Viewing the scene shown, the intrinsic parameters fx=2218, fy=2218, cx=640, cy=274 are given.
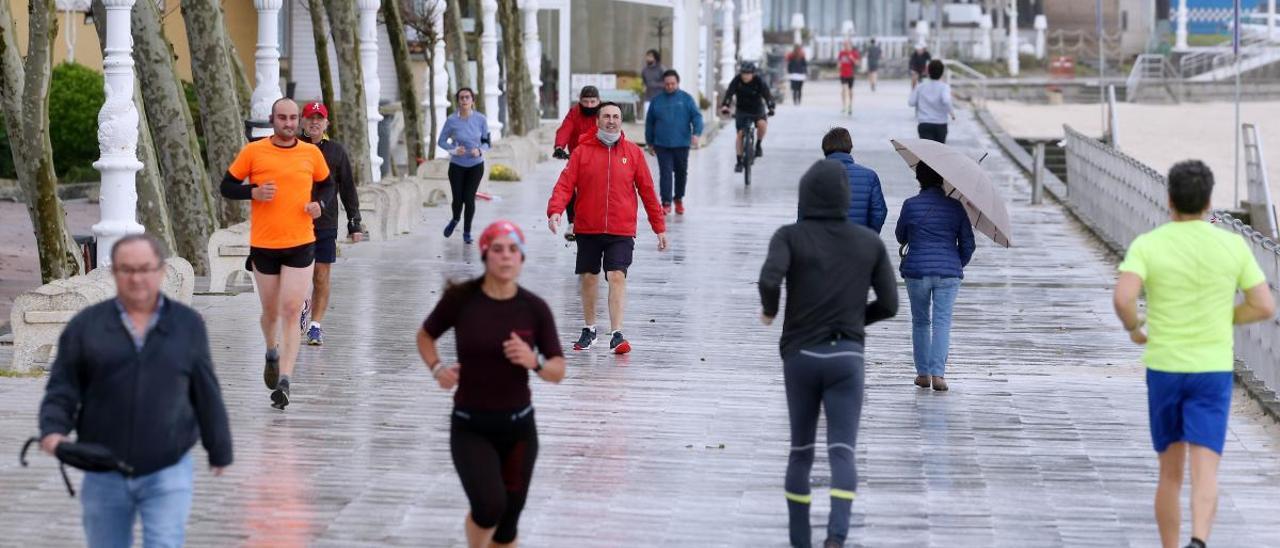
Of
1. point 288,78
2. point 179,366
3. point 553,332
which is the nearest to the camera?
point 179,366

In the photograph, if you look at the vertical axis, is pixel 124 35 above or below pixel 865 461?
above

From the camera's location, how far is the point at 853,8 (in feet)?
309

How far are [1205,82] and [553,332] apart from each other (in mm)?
61126

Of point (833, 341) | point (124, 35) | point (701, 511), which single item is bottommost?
point (701, 511)

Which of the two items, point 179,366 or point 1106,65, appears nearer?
point 179,366

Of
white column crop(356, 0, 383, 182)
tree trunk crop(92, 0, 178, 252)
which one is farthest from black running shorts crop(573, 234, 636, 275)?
white column crop(356, 0, 383, 182)

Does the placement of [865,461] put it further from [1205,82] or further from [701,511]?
[1205,82]

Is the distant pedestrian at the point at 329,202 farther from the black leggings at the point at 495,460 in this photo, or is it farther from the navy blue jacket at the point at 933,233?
the black leggings at the point at 495,460

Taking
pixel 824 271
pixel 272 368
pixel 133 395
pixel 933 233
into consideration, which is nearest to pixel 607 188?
pixel 933 233

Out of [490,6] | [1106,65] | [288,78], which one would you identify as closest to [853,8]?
[1106,65]

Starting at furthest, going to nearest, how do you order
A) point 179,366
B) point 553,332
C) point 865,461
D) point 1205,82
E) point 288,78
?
point 1205,82, point 288,78, point 865,461, point 553,332, point 179,366

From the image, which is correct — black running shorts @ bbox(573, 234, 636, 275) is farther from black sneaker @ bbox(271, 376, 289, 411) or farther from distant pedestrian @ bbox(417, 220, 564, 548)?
distant pedestrian @ bbox(417, 220, 564, 548)

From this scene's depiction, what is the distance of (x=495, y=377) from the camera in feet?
24.2

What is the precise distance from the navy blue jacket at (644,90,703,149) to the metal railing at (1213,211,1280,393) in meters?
10.5
